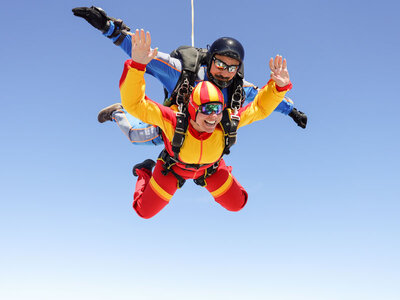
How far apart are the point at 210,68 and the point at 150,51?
3.45 feet

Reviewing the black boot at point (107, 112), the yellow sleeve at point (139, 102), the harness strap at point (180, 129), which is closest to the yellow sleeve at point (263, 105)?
the harness strap at point (180, 129)

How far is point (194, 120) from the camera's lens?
439 cm

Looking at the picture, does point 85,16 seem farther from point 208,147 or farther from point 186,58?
point 208,147

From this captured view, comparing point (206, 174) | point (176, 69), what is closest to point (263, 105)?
point (176, 69)

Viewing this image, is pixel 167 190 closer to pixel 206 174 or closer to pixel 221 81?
pixel 206 174

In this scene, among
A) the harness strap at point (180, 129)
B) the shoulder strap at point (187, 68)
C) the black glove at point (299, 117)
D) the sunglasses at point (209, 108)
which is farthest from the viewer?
the black glove at point (299, 117)

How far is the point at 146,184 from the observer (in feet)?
19.0

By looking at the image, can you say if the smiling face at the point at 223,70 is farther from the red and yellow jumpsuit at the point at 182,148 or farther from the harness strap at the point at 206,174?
the harness strap at the point at 206,174

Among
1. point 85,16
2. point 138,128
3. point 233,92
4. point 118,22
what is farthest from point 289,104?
point 85,16

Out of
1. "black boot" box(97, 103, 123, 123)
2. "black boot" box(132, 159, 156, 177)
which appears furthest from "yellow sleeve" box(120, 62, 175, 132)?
"black boot" box(97, 103, 123, 123)

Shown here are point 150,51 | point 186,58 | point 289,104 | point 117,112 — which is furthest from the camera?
point 117,112

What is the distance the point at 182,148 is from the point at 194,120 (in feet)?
1.28

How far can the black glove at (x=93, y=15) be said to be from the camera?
4543 millimetres

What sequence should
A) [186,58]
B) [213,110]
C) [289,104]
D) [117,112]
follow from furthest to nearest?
1. [117,112]
2. [289,104]
3. [186,58]
4. [213,110]
